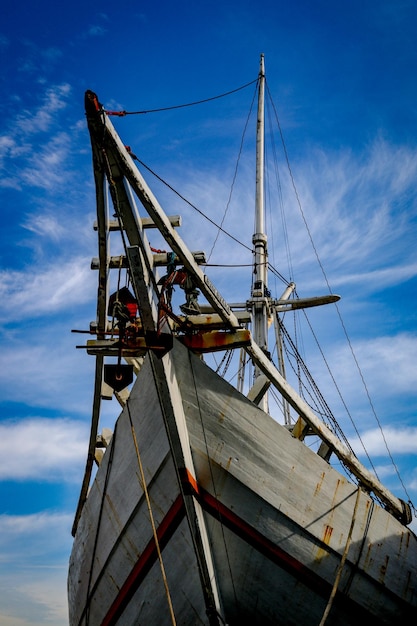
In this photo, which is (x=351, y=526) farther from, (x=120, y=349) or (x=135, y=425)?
(x=120, y=349)

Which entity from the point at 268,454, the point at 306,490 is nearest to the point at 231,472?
the point at 268,454

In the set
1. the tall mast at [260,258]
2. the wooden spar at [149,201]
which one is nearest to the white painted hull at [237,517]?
the wooden spar at [149,201]

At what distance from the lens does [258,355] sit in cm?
723

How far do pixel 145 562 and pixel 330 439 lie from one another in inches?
122

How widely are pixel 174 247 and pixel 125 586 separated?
4.87 m

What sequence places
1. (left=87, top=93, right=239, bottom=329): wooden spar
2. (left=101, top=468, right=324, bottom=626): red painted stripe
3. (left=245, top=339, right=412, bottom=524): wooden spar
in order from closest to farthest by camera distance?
(left=87, top=93, right=239, bottom=329): wooden spar → (left=101, top=468, right=324, bottom=626): red painted stripe → (left=245, top=339, right=412, bottom=524): wooden spar

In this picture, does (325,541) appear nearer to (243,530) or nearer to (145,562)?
(243,530)

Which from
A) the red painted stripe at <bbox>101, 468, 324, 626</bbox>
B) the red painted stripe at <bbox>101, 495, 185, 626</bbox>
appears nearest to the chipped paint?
the red painted stripe at <bbox>101, 468, 324, 626</bbox>

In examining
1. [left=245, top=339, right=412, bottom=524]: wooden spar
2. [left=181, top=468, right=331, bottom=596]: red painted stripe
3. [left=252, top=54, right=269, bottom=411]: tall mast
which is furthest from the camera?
[left=252, top=54, right=269, bottom=411]: tall mast

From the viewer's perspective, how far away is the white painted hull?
6922mm

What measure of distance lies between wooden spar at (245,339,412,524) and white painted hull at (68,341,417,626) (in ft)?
1.78

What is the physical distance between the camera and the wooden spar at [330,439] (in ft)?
23.9

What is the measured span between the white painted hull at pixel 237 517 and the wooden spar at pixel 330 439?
0.54m

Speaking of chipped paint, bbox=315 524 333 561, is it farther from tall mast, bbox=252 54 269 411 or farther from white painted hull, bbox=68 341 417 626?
tall mast, bbox=252 54 269 411
